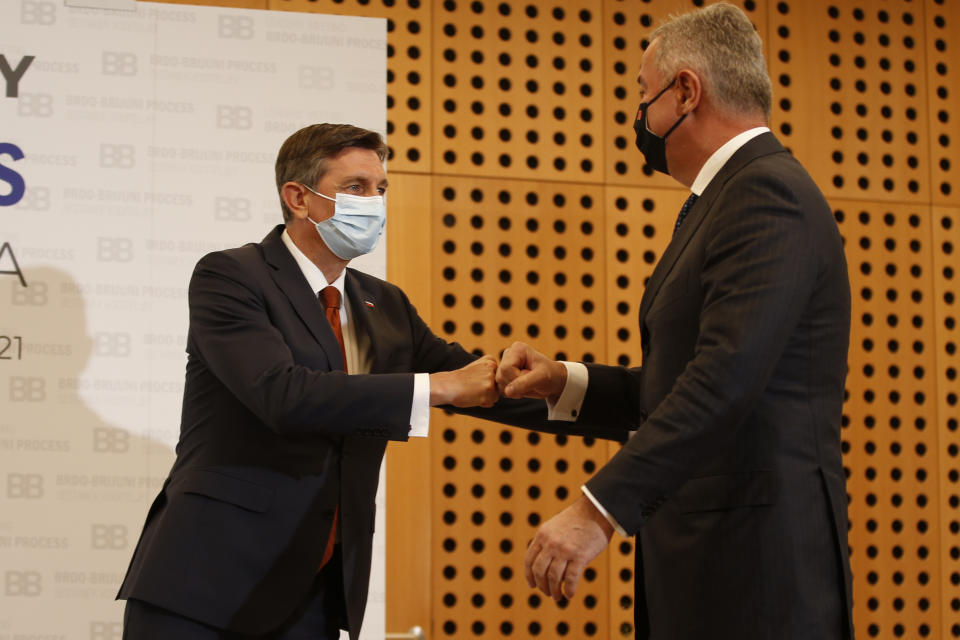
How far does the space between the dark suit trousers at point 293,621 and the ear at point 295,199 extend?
91 cm

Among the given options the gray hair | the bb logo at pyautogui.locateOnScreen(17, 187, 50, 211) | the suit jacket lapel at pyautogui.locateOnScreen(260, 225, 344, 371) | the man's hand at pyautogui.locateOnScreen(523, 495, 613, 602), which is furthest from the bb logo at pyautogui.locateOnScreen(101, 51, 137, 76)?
the man's hand at pyautogui.locateOnScreen(523, 495, 613, 602)

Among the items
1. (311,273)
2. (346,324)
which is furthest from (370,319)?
(311,273)

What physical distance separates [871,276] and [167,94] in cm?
297

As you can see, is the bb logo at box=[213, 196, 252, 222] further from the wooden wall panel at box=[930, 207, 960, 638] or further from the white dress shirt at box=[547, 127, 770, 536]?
the wooden wall panel at box=[930, 207, 960, 638]

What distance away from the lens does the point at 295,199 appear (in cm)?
296

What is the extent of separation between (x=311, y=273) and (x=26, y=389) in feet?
5.00

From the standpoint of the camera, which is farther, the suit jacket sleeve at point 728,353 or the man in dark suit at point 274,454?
the man in dark suit at point 274,454

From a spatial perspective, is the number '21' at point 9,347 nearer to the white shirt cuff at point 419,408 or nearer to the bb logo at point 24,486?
the bb logo at point 24,486

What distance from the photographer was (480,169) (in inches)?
173

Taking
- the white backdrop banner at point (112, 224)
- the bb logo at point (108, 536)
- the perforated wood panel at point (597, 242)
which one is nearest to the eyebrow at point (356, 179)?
the white backdrop banner at point (112, 224)

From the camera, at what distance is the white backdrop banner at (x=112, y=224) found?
3768mm

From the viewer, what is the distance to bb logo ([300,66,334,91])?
13.7ft

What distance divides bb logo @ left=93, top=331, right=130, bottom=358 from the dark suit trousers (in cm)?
149

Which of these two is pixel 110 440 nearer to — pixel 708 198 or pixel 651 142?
pixel 651 142
